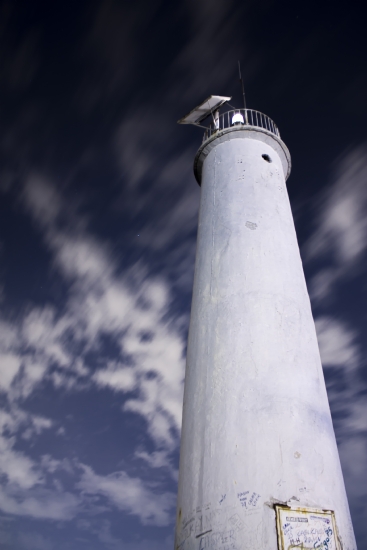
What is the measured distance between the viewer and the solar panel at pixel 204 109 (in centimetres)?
1580

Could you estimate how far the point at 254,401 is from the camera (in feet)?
24.6

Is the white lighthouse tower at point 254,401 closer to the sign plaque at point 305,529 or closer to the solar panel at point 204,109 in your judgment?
the sign plaque at point 305,529

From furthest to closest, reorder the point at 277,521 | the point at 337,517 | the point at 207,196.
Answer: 1. the point at 207,196
2. the point at 337,517
3. the point at 277,521

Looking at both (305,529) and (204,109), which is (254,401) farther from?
(204,109)

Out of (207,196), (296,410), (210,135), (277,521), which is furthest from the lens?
(210,135)

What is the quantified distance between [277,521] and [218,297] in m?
4.39

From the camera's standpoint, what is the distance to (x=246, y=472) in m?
6.83

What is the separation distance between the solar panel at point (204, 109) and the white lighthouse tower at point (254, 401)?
5.62 meters

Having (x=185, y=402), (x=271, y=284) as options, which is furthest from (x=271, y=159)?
(x=185, y=402)

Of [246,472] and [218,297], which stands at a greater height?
[218,297]

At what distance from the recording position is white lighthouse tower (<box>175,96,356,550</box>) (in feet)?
21.4

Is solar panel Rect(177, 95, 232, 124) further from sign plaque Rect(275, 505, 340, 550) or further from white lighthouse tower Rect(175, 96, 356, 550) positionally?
sign plaque Rect(275, 505, 340, 550)

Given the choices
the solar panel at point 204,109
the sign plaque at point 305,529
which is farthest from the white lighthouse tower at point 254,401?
the solar panel at point 204,109

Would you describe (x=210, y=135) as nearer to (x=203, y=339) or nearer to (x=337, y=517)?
(x=203, y=339)
